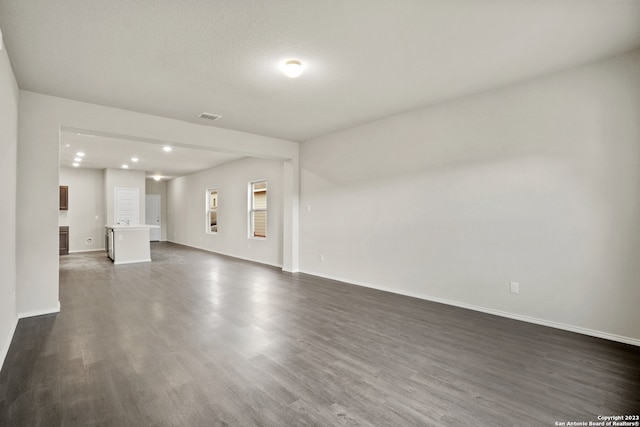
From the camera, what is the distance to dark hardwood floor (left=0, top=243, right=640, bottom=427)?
188 cm

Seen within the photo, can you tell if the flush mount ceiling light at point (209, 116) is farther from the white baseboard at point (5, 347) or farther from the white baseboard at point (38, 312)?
the white baseboard at point (5, 347)

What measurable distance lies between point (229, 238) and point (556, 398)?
8.01 m

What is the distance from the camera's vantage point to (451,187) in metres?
Result: 4.11

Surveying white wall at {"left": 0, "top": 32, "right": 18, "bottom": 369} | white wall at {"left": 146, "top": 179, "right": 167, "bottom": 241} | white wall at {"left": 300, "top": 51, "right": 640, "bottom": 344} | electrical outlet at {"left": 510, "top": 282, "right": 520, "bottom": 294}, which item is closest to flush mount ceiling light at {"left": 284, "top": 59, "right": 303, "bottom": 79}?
white wall at {"left": 300, "top": 51, "right": 640, "bottom": 344}

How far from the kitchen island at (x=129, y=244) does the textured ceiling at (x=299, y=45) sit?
439 cm

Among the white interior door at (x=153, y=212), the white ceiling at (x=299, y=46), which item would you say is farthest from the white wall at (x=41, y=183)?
the white interior door at (x=153, y=212)

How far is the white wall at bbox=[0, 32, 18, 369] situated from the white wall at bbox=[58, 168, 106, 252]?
7904 mm

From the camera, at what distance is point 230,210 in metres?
8.86

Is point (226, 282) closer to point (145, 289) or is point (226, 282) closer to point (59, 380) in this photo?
point (145, 289)

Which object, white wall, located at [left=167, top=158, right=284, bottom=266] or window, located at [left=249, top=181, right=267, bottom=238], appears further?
window, located at [left=249, top=181, right=267, bottom=238]

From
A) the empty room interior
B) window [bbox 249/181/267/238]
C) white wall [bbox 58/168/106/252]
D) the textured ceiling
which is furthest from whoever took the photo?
white wall [bbox 58/168/106/252]

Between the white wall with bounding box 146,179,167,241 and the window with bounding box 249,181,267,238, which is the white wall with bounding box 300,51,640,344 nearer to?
the window with bounding box 249,181,267,238

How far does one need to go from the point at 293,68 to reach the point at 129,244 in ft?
21.7

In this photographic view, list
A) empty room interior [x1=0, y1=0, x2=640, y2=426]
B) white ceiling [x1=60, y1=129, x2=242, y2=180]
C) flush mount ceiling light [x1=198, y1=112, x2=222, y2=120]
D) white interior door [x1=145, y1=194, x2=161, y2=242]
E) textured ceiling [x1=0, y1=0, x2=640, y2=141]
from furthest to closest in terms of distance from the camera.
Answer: white interior door [x1=145, y1=194, x2=161, y2=242], white ceiling [x1=60, y1=129, x2=242, y2=180], flush mount ceiling light [x1=198, y1=112, x2=222, y2=120], textured ceiling [x1=0, y1=0, x2=640, y2=141], empty room interior [x1=0, y1=0, x2=640, y2=426]
